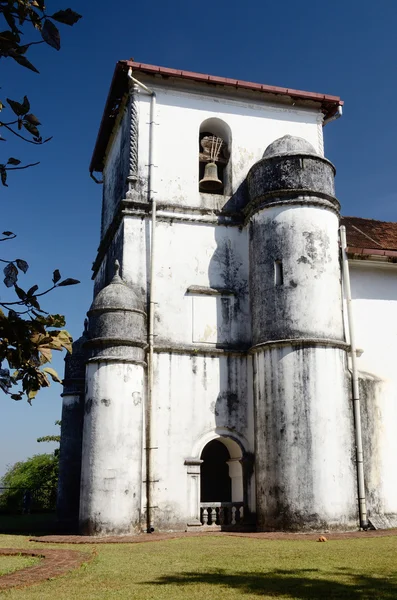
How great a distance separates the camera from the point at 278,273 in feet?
46.1

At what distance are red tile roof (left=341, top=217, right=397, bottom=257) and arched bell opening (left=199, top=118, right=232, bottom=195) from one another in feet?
11.7

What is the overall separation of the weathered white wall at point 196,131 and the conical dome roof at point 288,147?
134 cm

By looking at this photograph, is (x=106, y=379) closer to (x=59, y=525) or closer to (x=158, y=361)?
(x=158, y=361)

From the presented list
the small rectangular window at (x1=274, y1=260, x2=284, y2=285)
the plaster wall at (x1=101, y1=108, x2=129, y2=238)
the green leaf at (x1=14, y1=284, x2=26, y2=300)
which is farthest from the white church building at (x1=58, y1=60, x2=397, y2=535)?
the green leaf at (x1=14, y1=284, x2=26, y2=300)

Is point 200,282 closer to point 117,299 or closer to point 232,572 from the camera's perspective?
point 117,299

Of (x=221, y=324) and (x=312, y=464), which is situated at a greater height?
(x=221, y=324)

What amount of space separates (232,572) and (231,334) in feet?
24.9

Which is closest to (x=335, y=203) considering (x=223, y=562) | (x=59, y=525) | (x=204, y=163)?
(x=204, y=163)

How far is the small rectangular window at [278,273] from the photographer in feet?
45.8

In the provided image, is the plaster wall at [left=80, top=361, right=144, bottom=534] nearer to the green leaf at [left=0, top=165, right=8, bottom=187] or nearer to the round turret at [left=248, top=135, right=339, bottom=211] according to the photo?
the round turret at [left=248, top=135, right=339, bottom=211]

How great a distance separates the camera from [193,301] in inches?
579

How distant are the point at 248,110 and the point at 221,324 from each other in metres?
6.03

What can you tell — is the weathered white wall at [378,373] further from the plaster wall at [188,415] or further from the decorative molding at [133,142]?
the decorative molding at [133,142]

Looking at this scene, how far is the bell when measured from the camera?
51.3 feet
